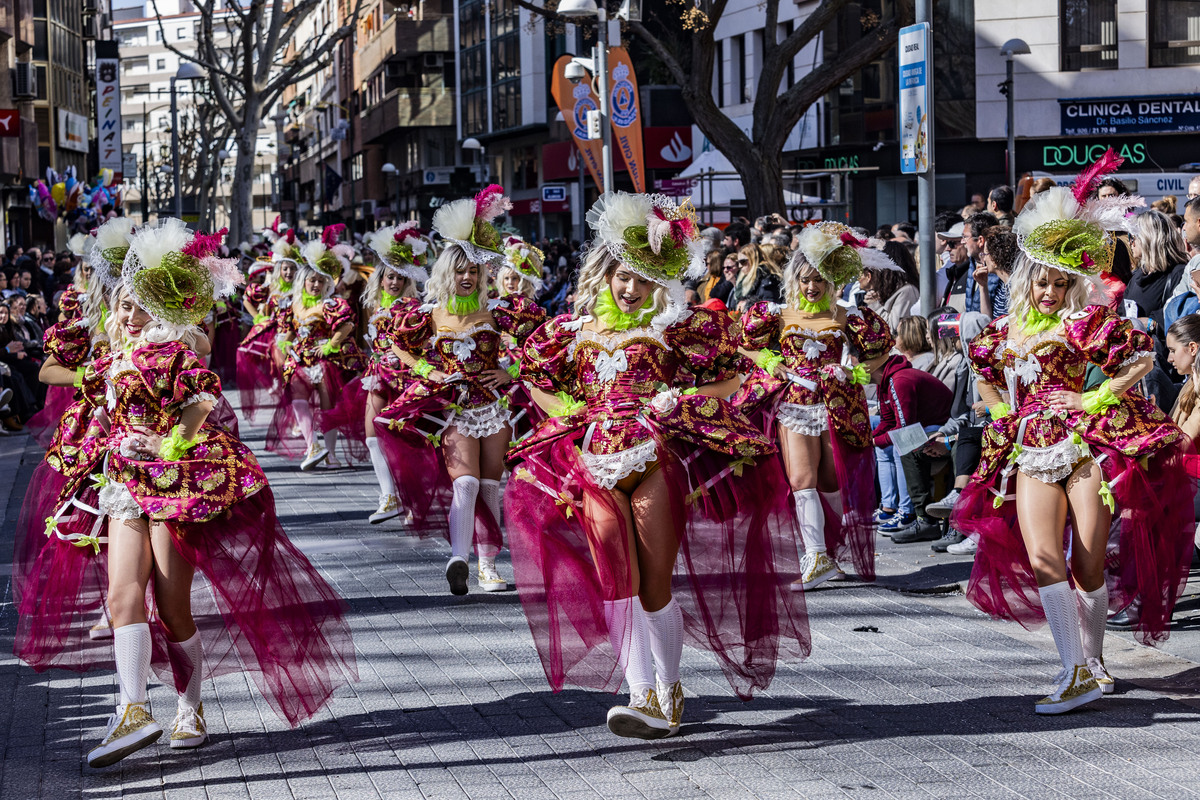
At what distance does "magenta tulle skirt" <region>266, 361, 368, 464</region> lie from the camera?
13430 mm

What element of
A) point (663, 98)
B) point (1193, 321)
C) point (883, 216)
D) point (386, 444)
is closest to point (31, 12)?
point (663, 98)

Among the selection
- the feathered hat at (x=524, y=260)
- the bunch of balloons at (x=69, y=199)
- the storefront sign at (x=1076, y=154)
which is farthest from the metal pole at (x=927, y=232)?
the bunch of balloons at (x=69, y=199)

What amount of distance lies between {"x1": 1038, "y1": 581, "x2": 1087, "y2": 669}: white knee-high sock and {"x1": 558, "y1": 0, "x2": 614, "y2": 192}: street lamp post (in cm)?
1255

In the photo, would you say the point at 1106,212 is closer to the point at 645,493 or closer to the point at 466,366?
the point at 645,493

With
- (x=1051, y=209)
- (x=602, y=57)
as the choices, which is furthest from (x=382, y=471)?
(x=602, y=57)

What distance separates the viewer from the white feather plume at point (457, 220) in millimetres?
8750

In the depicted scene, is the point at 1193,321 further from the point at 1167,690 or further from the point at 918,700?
the point at 918,700

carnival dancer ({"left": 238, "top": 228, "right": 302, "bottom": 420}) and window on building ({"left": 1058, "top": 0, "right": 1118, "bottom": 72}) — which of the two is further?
window on building ({"left": 1058, "top": 0, "right": 1118, "bottom": 72})

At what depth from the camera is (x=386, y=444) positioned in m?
9.46

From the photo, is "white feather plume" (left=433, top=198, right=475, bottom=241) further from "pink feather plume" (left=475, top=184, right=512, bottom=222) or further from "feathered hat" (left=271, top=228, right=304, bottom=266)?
"feathered hat" (left=271, top=228, right=304, bottom=266)

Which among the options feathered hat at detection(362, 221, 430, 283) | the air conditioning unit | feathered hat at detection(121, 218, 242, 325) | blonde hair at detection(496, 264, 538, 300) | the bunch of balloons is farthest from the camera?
the air conditioning unit

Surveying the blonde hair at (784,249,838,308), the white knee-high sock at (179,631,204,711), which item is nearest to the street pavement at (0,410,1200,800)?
the white knee-high sock at (179,631,204,711)

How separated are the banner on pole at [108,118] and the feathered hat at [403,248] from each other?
1448 inches

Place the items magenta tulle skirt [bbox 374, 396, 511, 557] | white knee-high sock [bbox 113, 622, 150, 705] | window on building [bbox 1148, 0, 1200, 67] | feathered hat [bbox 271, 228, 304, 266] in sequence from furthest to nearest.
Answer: window on building [bbox 1148, 0, 1200, 67] → feathered hat [bbox 271, 228, 304, 266] → magenta tulle skirt [bbox 374, 396, 511, 557] → white knee-high sock [bbox 113, 622, 150, 705]
